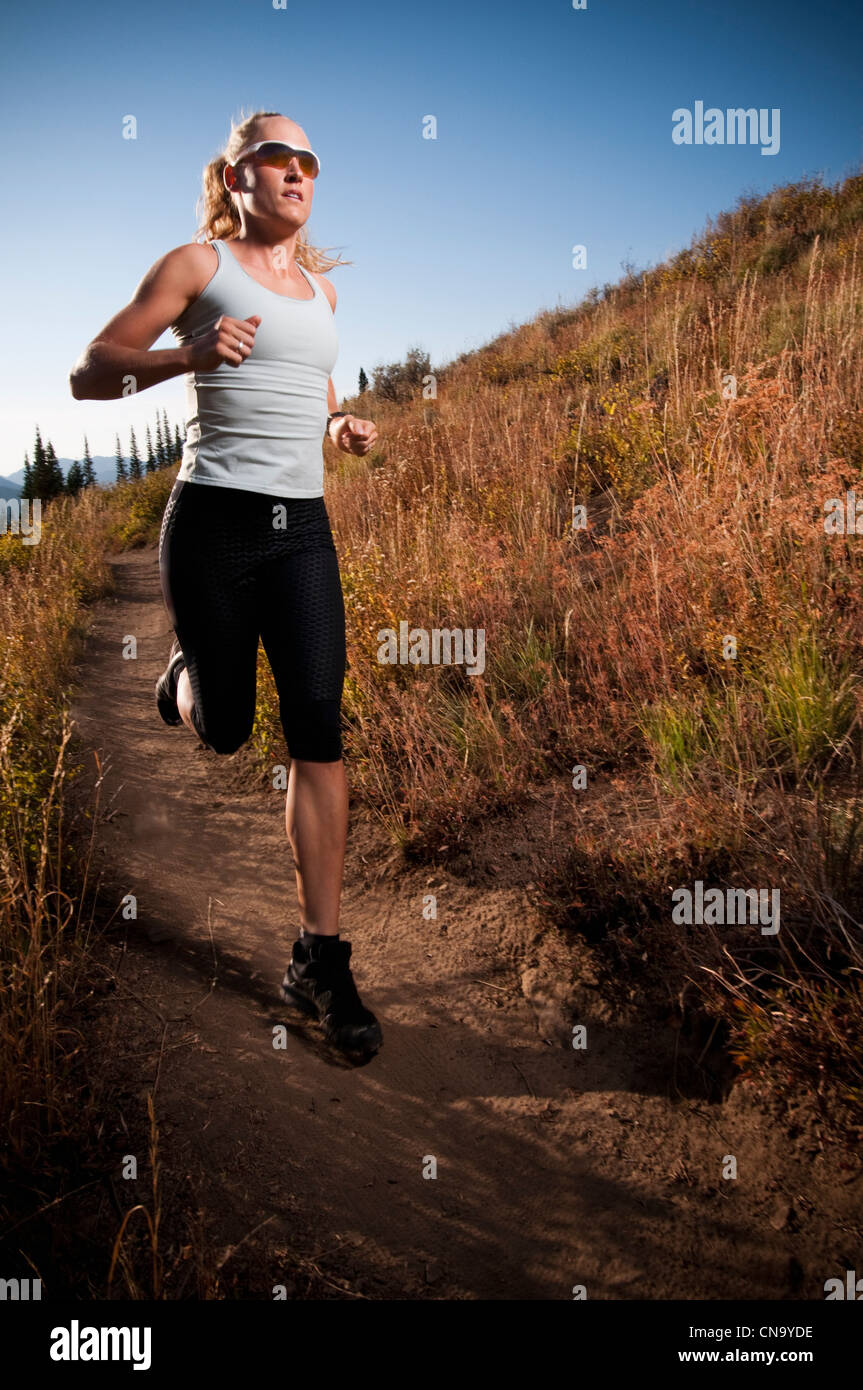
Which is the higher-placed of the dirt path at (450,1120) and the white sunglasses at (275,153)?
the white sunglasses at (275,153)

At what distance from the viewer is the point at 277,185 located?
2.18 meters

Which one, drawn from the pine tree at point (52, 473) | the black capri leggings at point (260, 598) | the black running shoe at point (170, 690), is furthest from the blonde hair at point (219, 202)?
the pine tree at point (52, 473)

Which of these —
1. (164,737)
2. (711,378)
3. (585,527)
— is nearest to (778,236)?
(711,378)

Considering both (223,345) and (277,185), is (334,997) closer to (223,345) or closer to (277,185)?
(223,345)

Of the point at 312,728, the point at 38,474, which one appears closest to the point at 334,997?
the point at 312,728

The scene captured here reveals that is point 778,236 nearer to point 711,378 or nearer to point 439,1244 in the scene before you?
point 711,378

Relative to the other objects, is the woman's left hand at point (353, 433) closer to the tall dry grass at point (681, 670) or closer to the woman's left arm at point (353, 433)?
the woman's left arm at point (353, 433)

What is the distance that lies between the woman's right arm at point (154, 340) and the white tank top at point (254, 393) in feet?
0.25

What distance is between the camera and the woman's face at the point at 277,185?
2176 mm

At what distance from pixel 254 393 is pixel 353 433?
552 mm

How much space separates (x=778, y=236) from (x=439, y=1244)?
13.1 metres

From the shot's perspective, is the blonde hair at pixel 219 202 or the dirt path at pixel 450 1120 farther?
the blonde hair at pixel 219 202
